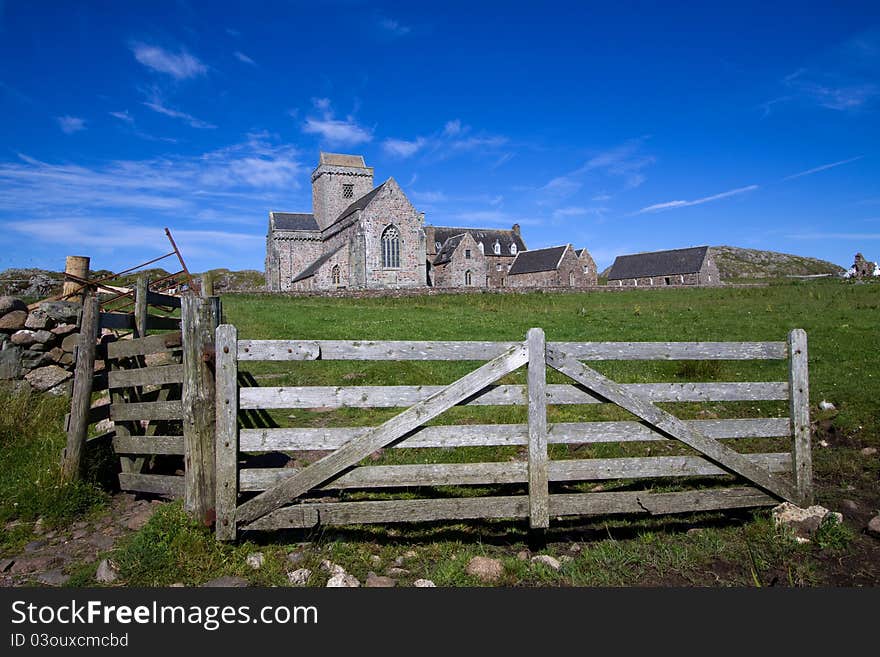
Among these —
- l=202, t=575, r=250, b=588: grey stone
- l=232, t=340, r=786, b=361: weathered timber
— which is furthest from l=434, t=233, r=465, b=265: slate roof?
l=202, t=575, r=250, b=588: grey stone

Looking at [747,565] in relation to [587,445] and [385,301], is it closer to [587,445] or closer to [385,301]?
[587,445]

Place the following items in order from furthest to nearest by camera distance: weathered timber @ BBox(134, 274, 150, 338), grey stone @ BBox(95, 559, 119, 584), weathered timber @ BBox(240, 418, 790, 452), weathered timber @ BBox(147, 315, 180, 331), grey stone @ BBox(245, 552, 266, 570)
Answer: weathered timber @ BBox(147, 315, 180, 331) → weathered timber @ BBox(134, 274, 150, 338) → weathered timber @ BBox(240, 418, 790, 452) → grey stone @ BBox(245, 552, 266, 570) → grey stone @ BBox(95, 559, 119, 584)

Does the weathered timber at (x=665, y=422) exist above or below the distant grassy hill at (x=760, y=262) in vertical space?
below

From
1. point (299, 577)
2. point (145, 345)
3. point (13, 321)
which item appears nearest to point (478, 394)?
point (299, 577)

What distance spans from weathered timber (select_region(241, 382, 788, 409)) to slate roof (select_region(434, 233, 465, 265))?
6763 cm

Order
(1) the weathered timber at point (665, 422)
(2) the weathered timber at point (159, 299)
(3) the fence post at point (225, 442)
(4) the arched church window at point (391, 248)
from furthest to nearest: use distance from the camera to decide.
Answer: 1. (4) the arched church window at point (391, 248)
2. (2) the weathered timber at point (159, 299)
3. (1) the weathered timber at point (665, 422)
4. (3) the fence post at point (225, 442)

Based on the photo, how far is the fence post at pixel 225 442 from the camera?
524cm

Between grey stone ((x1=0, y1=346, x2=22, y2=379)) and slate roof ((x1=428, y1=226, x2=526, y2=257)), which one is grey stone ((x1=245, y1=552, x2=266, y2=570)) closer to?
grey stone ((x1=0, y1=346, x2=22, y2=379))

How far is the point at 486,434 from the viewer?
5.57 meters

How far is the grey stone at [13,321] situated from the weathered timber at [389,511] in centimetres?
737

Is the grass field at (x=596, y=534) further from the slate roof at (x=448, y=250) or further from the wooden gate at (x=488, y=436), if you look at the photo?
the slate roof at (x=448, y=250)

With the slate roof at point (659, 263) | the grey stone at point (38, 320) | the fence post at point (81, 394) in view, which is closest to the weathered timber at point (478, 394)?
the fence post at point (81, 394)

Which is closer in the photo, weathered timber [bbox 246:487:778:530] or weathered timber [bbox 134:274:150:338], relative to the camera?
weathered timber [bbox 246:487:778:530]

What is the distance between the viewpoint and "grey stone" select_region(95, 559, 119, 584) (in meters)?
4.85
